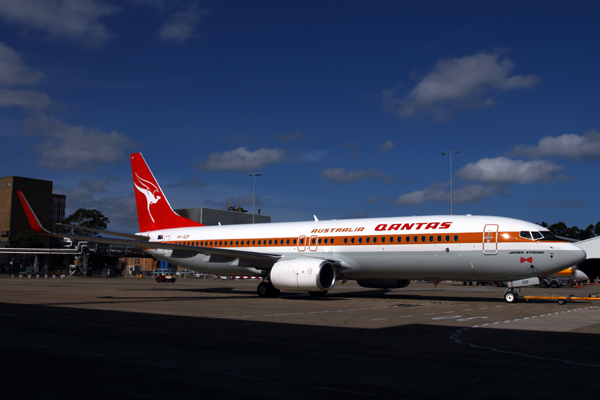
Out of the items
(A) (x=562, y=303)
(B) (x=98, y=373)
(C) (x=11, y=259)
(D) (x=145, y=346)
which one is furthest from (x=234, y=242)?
(C) (x=11, y=259)

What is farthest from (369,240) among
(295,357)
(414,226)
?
(295,357)

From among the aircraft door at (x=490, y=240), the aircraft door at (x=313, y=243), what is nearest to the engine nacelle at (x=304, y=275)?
the aircraft door at (x=313, y=243)

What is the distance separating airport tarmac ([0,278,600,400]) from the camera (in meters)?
6.06

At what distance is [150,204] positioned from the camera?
31.8 metres

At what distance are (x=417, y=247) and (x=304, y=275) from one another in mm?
5340

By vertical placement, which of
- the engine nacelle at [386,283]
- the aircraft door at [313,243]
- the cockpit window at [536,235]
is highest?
the cockpit window at [536,235]

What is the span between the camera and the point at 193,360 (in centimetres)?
791

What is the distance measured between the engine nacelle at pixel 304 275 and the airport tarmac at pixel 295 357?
6.92 meters

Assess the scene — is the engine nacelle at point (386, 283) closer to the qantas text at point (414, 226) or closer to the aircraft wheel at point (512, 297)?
the qantas text at point (414, 226)

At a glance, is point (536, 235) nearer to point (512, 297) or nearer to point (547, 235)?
point (547, 235)

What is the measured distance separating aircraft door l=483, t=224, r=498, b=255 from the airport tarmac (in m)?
6.18

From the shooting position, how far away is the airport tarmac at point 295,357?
606cm

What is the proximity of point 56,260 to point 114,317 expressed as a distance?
10061 centimetres

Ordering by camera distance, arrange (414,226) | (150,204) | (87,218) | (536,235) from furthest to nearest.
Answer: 1. (87,218)
2. (150,204)
3. (414,226)
4. (536,235)
